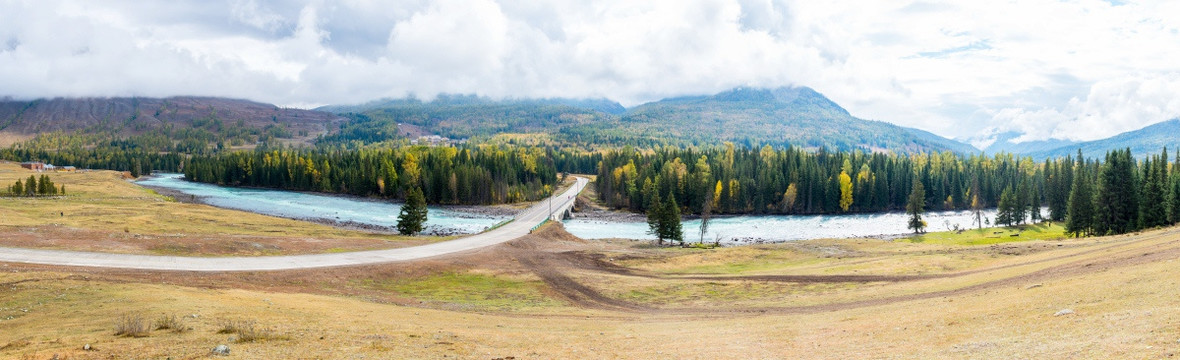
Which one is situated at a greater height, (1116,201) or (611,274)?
(1116,201)

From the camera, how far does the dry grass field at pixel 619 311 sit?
53.9ft

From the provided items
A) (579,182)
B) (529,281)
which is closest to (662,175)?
(579,182)

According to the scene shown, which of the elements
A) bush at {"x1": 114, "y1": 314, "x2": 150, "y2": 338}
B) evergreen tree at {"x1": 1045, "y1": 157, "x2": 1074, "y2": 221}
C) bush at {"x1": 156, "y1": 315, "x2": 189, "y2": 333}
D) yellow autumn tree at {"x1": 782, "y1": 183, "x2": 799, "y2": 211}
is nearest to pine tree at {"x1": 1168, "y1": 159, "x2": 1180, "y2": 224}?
evergreen tree at {"x1": 1045, "y1": 157, "x2": 1074, "y2": 221}

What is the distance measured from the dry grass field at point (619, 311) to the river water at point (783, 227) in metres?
45.2

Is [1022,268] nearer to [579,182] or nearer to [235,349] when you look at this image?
[235,349]

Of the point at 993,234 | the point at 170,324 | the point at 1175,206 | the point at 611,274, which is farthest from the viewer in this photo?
the point at 993,234

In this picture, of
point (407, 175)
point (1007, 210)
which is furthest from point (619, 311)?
point (407, 175)

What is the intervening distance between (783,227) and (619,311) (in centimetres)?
8300

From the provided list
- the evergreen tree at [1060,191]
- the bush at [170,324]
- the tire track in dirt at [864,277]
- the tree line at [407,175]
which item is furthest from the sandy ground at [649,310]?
the tree line at [407,175]

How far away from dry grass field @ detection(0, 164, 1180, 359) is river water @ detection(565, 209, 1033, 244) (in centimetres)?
4520

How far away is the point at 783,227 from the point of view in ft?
358

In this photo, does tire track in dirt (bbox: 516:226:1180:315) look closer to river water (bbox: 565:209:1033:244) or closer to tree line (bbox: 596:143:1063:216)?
river water (bbox: 565:209:1033:244)

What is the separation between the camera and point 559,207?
121 metres

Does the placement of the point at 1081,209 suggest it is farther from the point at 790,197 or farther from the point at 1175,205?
the point at 790,197
